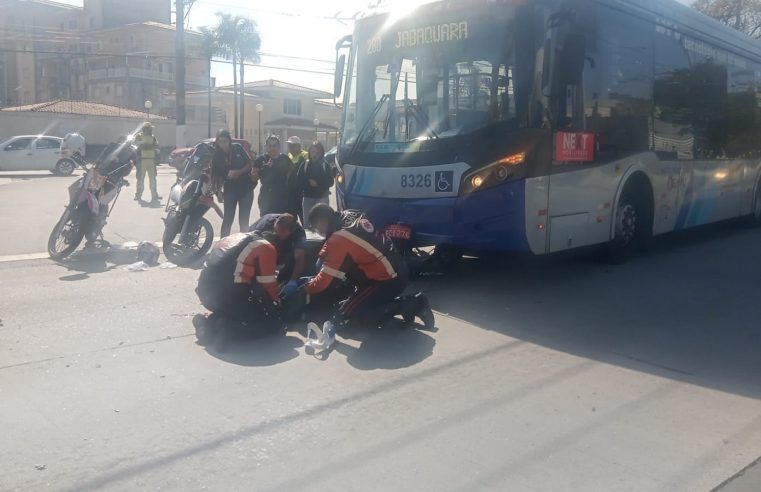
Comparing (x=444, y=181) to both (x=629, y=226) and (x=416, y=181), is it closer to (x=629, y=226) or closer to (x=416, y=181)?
(x=416, y=181)

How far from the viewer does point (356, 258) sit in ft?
23.1

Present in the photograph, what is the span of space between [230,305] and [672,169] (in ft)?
25.3

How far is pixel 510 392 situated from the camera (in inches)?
228

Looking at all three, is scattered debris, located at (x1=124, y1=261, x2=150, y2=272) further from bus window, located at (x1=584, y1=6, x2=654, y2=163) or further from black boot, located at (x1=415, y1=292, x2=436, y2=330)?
bus window, located at (x1=584, y1=6, x2=654, y2=163)

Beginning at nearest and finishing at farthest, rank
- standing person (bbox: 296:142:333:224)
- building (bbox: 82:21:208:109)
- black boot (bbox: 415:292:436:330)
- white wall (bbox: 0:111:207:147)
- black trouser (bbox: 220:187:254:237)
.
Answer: black boot (bbox: 415:292:436:330), standing person (bbox: 296:142:333:224), black trouser (bbox: 220:187:254:237), white wall (bbox: 0:111:207:147), building (bbox: 82:21:208:109)

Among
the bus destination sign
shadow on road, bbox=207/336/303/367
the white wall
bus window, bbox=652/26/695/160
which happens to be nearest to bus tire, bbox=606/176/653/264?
bus window, bbox=652/26/695/160

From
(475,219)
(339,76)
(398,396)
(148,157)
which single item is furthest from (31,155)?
(398,396)

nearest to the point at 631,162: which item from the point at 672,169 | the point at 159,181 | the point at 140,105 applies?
the point at 672,169

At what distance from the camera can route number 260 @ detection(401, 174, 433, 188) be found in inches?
351

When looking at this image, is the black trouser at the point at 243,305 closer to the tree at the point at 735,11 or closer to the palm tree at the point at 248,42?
the tree at the point at 735,11

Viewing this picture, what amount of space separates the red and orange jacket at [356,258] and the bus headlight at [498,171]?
1.76 meters

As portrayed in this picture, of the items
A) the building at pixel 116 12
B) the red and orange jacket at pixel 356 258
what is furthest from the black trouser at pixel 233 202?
the building at pixel 116 12

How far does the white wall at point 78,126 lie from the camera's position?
4791 centimetres

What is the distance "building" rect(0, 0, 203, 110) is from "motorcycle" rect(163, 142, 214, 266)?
204ft
